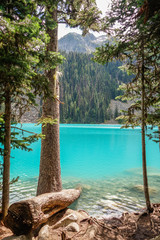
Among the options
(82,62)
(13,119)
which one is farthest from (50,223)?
(82,62)

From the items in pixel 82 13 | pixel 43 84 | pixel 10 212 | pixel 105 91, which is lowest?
pixel 10 212

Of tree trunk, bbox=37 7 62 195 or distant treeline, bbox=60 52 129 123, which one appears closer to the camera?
tree trunk, bbox=37 7 62 195

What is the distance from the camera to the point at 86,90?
141500mm

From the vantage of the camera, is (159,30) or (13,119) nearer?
(159,30)

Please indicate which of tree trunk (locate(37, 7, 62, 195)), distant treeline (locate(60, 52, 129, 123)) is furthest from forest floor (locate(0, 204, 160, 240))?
distant treeline (locate(60, 52, 129, 123))

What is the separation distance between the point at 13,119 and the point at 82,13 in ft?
17.0

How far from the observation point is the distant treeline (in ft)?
390

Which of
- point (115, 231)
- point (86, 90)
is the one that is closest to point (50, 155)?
point (115, 231)

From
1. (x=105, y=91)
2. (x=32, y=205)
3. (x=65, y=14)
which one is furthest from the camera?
(x=105, y=91)

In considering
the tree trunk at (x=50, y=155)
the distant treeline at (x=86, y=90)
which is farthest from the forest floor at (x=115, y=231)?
the distant treeline at (x=86, y=90)

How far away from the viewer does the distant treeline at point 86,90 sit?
11901 centimetres

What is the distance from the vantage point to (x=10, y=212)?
3.45 meters

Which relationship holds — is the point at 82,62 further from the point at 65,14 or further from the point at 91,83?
the point at 65,14

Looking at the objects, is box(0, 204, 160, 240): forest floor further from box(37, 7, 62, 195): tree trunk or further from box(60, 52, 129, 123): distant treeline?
box(60, 52, 129, 123): distant treeline
